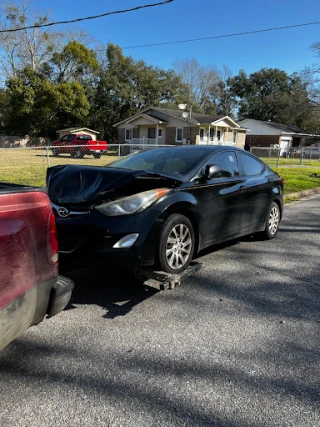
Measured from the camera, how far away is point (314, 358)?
2752 mm

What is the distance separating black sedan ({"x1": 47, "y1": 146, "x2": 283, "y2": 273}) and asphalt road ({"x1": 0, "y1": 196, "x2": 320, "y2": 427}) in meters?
0.51

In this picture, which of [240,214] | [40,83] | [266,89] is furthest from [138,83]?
[240,214]

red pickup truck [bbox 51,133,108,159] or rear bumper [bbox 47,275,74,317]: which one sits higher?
red pickup truck [bbox 51,133,108,159]

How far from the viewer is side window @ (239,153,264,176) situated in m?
5.32

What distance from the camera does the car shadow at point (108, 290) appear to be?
3.55 m

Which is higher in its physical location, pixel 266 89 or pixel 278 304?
pixel 266 89

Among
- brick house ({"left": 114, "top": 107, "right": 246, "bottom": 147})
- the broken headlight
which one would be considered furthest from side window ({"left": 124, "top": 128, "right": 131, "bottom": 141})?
the broken headlight

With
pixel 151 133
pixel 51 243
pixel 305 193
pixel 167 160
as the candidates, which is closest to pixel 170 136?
pixel 151 133

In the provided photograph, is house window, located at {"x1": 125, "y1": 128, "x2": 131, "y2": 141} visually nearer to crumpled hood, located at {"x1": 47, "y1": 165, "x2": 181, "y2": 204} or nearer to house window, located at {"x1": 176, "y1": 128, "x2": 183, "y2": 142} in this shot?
house window, located at {"x1": 176, "y1": 128, "x2": 183, "y2": 142}

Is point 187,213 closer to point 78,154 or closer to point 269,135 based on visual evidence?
point 78,154

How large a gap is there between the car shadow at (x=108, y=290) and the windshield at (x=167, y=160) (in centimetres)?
138

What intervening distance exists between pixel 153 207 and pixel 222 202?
4.24 ft

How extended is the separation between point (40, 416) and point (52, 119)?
171 ft

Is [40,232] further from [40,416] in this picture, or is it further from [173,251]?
[173,251]
